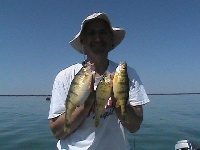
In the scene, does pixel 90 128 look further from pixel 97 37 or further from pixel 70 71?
pixel 97 37

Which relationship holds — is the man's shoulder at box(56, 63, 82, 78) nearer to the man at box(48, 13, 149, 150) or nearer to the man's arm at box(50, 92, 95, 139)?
the man at box(48, 13, 149, 150)

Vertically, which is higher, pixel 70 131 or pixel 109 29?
pixel 109 29

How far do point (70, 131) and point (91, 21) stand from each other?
5.03ft

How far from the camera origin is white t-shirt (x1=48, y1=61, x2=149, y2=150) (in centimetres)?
356

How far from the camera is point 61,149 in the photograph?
3.75 metres

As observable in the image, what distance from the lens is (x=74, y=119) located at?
341 cm

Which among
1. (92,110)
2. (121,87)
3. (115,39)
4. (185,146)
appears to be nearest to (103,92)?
(121,87)

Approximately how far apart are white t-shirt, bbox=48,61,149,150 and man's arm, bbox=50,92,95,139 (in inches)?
3.8

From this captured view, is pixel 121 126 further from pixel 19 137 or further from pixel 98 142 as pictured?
pixel 19 137

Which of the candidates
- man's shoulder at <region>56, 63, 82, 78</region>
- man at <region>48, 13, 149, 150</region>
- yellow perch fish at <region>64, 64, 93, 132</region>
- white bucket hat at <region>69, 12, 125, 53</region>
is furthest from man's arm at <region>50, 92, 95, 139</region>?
white bucket hat at <region>69, 12, 125, 53</region>

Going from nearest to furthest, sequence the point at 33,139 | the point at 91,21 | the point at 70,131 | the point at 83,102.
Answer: the point at 83,102 → the point at 70,131 → the point at 91,21 → the point at 33,139

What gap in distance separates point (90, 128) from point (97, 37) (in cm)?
122

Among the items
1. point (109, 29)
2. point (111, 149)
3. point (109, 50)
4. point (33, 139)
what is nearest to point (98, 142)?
point (111, 149)

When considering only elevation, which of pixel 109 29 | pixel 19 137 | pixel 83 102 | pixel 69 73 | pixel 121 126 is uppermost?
pixel 109 29
